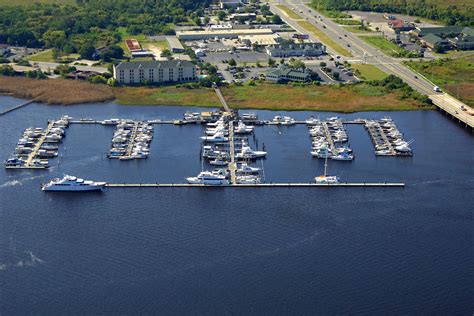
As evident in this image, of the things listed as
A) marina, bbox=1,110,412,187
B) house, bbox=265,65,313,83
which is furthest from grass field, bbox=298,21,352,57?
marina, bbox=1,110,412,187

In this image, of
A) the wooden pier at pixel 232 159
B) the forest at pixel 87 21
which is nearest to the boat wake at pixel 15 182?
the wooden pier at pixel 232 159

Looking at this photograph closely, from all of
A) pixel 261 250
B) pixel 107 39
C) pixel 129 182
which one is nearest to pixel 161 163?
pixel 129 182

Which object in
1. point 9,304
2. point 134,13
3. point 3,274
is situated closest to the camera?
point 9,304

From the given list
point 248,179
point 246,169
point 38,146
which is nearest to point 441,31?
point 246,169

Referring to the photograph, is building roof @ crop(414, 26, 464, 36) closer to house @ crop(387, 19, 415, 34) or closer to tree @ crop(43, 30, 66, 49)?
house @ crop(387, 19, 415, 34)

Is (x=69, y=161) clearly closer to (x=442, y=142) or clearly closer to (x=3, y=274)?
(x=3, y=274)

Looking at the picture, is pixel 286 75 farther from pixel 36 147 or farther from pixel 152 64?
pixel 36 147
